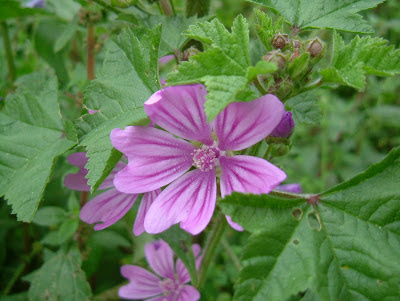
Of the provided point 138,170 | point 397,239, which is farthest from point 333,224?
point 138,170

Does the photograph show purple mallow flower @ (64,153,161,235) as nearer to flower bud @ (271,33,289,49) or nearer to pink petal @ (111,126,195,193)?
pink petal @ (111,126,195,193)

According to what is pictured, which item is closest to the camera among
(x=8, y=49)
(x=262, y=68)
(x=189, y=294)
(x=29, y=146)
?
(x=262, y=68)

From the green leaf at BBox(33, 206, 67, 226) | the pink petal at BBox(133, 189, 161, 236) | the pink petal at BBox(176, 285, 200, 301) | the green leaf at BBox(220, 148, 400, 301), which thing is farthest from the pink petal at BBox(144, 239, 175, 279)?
the green leaf at BBox(220, 148, 400, 301)

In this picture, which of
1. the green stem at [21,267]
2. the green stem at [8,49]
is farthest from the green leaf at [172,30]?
the green stem at [21,267]

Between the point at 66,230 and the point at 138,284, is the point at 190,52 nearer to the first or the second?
the point at 66,230

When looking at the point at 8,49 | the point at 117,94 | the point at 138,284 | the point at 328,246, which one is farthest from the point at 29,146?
the point at 8,49

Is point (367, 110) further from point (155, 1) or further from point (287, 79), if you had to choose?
point (287, 79)
